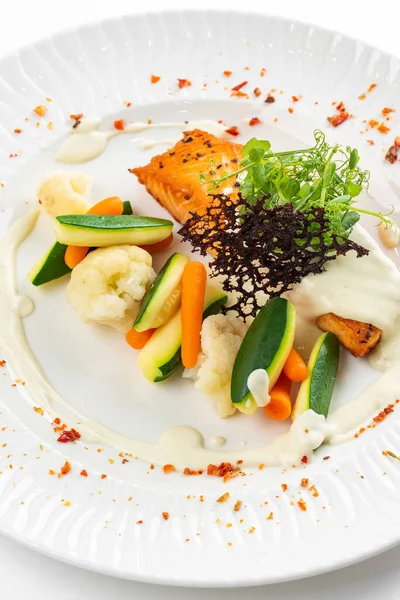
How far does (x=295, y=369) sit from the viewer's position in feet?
12.3

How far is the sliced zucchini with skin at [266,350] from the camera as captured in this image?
144 inches

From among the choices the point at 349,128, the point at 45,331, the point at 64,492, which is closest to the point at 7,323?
the point at 45,331

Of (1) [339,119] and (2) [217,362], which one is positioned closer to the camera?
(2) [217,362]

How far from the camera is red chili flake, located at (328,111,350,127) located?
195 inches

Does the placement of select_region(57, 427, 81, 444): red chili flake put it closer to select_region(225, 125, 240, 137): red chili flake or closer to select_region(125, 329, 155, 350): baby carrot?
select_region(125, 329, 155, 350): baby carrot

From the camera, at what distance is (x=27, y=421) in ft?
12.6

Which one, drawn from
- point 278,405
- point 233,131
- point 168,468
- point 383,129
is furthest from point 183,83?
point 168,468

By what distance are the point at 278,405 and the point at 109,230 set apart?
4.69 feet

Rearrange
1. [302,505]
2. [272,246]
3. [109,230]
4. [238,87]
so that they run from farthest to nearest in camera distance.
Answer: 1. [238,87]
2. [109,230]
3. [272,246]
4. [302,505]

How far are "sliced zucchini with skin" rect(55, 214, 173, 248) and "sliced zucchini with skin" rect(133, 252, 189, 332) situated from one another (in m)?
0.28

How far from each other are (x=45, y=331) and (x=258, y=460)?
1.50 metres

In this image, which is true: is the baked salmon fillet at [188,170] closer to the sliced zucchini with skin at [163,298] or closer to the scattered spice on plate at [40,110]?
the sliced zucchini with skin at [163,298]

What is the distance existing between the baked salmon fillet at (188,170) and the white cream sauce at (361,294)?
32.7 inches

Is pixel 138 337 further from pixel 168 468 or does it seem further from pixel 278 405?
pixel 278 405
